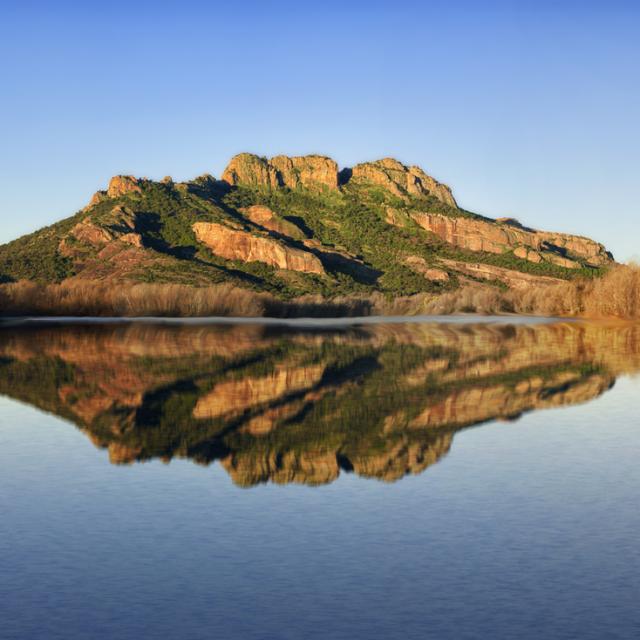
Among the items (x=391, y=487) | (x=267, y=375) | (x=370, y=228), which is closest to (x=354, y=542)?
(x=391, y=487)

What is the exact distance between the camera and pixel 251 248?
17688cm

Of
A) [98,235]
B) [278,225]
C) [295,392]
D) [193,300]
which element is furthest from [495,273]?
[295,392]

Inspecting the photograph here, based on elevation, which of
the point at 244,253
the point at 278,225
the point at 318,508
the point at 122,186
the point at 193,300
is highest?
the point at 122,186

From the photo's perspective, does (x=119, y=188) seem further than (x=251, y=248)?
Yes

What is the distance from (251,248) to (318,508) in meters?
167

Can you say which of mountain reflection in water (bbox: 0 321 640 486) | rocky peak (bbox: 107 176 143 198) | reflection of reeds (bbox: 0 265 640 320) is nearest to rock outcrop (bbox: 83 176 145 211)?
rocky peak (bbox: 107 176 143 198)

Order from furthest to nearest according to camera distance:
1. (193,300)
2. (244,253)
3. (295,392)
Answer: (244,253) → (193,300) → (295,392)

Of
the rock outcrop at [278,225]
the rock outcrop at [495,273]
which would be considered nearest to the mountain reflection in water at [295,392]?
the rock outcrop at [495,273]

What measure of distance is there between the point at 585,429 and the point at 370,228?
18215cm

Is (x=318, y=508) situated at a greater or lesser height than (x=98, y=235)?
lesser

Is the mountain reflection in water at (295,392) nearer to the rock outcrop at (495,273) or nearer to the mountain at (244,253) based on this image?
the mountain at (244,253)

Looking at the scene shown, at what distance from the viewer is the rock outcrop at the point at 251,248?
173m

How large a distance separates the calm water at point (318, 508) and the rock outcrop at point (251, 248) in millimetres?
147783

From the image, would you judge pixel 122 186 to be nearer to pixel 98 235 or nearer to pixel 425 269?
pixel 98 235
